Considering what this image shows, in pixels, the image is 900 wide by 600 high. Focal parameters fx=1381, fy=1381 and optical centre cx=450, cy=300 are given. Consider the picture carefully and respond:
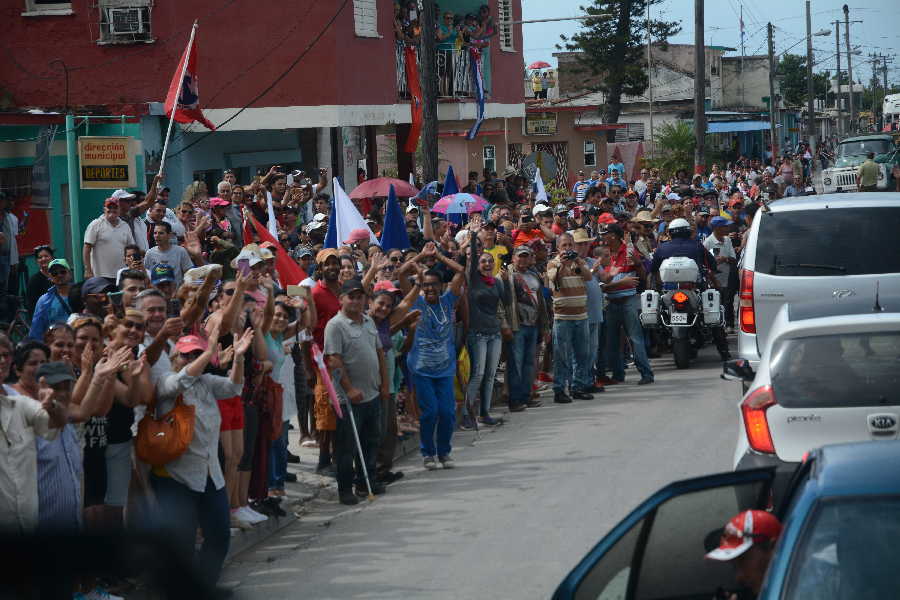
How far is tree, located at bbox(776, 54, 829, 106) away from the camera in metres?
137

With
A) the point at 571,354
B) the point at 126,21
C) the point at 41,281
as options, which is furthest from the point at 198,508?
the point at 126,21

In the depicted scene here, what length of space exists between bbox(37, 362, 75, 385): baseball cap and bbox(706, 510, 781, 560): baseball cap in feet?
12.9

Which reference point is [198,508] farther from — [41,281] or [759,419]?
[41,281]

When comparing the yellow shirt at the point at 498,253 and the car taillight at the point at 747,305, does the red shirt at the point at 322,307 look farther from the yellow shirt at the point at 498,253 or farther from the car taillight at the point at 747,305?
the yellow shirt at the point at 498,253

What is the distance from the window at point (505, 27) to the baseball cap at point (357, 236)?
22.7 meters

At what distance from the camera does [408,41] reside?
29.5m

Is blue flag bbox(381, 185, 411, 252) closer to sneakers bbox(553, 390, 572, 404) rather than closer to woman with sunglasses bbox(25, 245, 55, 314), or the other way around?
sneakers bbox(553, 390, 572, 404)

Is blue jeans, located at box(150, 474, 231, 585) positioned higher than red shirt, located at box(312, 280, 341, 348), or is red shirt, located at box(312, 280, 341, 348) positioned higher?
red shirt, located at box(312, 280, 341, 348)

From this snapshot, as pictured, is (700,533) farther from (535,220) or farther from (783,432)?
(535,220)

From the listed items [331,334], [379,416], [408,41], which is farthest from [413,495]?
[408,41]

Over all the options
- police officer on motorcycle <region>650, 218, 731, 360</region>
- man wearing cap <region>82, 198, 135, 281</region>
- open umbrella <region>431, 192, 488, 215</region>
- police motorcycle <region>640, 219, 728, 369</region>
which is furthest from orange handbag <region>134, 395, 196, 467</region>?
open umbrella <region>431, 192, 488, 215</region>

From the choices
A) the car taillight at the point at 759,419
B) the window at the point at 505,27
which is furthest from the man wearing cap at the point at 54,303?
the window at the point at 505,27

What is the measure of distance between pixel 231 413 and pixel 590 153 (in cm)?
5001

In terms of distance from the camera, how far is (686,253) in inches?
690
